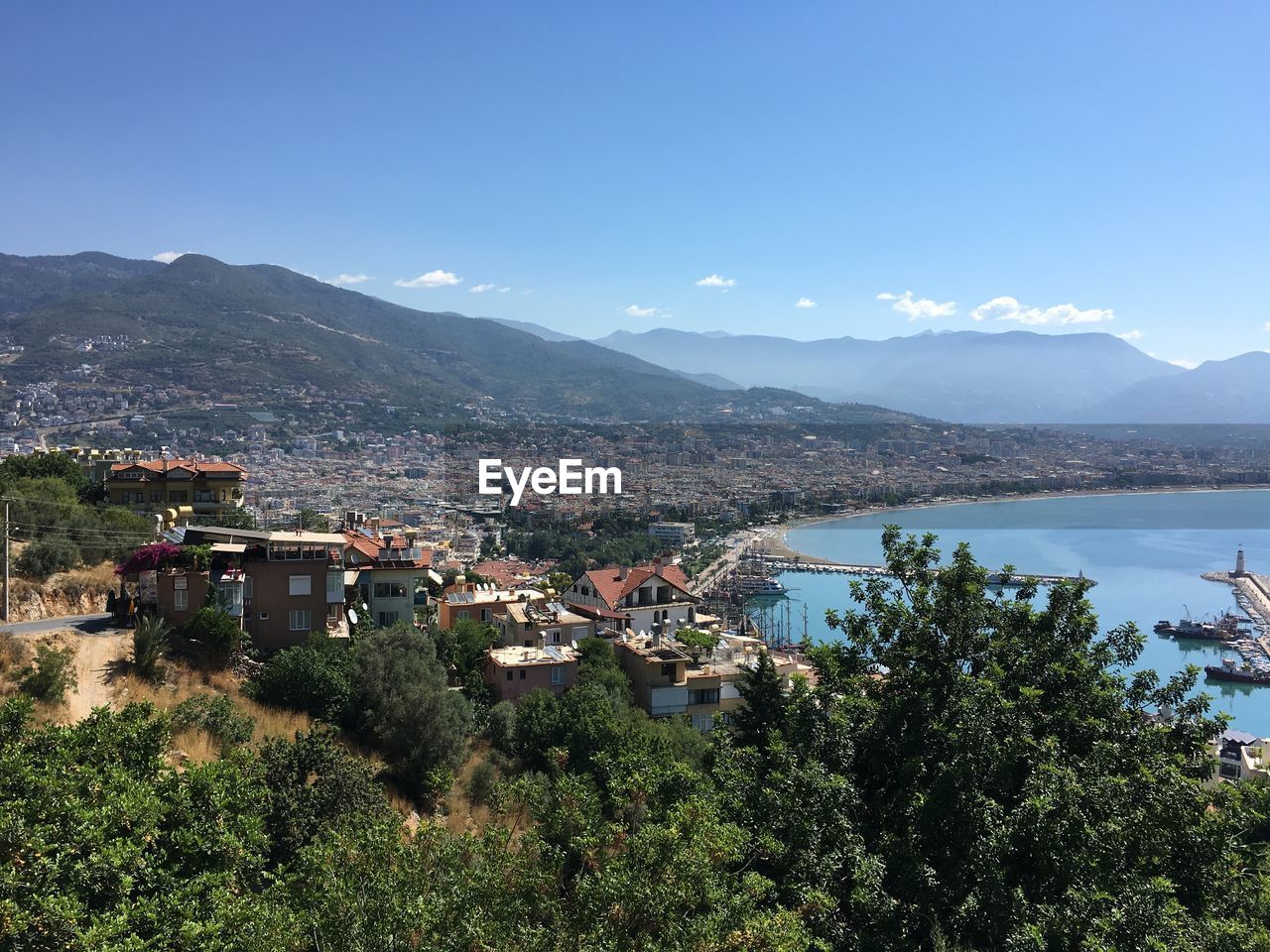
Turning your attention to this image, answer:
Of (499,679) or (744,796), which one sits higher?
(744,796)

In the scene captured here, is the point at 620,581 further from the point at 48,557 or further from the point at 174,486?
the point at 48,557

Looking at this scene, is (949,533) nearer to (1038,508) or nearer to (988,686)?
(1038,508)

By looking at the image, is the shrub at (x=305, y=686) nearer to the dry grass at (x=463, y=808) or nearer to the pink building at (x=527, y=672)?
the dry grass at (x=463, y=808)

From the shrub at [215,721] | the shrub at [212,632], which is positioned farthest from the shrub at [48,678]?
the shrub at [212,632]

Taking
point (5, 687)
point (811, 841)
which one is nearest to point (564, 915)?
point (811, 841)

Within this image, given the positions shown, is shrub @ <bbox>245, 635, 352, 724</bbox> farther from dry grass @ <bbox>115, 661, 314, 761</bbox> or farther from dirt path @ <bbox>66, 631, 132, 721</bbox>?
dirt path @ <bbox>66, 631, 132, 721</bbox>

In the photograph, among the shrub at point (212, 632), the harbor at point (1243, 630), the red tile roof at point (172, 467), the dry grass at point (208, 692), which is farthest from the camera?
the harbor at point (1243, 630)
